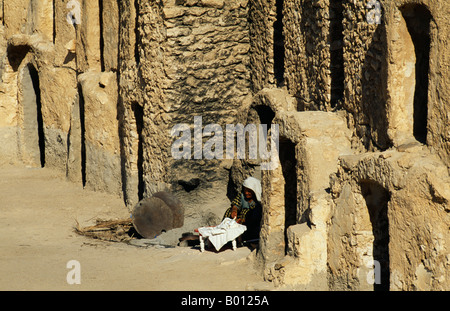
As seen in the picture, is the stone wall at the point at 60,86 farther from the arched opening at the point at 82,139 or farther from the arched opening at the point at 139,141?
the arched opening at the point at 139,141

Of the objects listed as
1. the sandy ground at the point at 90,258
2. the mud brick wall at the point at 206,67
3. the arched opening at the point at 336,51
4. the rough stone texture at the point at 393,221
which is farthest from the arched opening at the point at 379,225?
the mud brick wall at the point at 206,67

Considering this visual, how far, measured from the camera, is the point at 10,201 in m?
13.9

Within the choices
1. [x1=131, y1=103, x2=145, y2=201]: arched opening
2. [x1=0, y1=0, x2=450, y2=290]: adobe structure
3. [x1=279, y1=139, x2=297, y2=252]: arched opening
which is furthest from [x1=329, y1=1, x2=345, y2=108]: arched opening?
[x1=131, y1=103, x2=145, y2=201]: arched opening

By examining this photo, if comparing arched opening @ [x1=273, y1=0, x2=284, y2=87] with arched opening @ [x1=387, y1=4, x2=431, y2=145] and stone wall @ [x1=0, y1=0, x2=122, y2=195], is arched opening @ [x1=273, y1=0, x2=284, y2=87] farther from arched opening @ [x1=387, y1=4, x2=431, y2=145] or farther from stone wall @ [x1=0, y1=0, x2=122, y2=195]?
arched opening @ [x1=387, y1=4, x2=431, y2=145]

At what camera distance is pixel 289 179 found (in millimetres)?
9617

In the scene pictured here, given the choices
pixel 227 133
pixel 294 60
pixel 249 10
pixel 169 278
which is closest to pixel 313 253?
pixel 169 278

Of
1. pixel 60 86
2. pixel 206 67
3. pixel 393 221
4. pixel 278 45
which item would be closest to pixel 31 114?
pixel 60 86

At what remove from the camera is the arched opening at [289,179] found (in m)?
9.55

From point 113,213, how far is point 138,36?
10.1 ft

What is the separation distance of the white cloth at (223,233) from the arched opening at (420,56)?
3.43 metres

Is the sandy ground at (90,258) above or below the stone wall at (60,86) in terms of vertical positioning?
below

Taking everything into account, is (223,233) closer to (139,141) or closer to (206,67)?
(206,67)

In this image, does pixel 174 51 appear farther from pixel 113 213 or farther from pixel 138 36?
pixel 113 213

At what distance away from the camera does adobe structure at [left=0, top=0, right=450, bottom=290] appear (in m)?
7.00
